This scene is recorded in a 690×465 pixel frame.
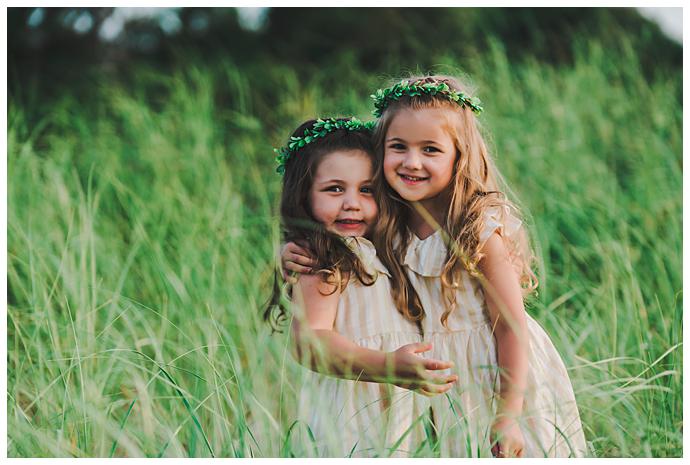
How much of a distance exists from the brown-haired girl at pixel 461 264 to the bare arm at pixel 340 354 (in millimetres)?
76

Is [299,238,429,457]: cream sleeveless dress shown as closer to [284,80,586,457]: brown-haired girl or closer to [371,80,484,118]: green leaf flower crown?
[284,80,586,457]: brown-haired girl

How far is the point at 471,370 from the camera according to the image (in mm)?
1640

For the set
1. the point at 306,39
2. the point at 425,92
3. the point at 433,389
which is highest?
the point at 306,39

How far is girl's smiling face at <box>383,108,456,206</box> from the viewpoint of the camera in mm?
1579

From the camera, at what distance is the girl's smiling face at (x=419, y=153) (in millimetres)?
1579

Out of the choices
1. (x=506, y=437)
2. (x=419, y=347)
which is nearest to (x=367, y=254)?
(x=419, y=347)

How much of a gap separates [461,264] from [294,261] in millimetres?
327

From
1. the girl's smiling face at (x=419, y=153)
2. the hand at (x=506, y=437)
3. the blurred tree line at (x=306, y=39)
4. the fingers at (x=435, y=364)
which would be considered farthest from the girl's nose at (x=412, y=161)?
the blurred tree line at (x=306, y=39)

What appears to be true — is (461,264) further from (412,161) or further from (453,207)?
(412,161)

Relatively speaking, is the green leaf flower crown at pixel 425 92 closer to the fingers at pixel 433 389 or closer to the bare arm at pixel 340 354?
the bare arm at pixel 340 354

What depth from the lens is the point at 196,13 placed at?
17.0 feet

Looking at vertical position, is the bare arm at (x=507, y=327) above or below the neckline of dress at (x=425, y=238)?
below

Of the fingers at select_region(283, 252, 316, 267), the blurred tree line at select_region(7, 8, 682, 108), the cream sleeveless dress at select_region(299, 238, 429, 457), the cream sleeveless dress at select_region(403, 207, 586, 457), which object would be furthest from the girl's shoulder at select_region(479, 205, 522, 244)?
the blurred tree line at select_region(7, 8, 682, 108)

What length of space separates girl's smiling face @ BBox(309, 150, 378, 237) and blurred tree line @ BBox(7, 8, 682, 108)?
2.91m
